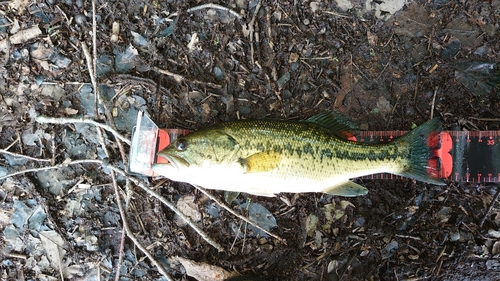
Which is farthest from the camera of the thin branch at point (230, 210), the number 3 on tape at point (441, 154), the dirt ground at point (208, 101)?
the dirt ground at point (208, 101)

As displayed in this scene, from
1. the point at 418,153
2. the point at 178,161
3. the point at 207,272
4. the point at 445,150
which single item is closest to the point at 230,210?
the point at 207,272

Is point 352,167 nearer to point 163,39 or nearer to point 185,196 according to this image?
point 185,196

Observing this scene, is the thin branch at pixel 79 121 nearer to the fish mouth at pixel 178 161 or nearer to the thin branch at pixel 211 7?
the fish mouth at pixel 178 161


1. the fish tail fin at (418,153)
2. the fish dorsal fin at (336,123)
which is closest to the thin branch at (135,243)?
the fish dorsal fin at (336,123)

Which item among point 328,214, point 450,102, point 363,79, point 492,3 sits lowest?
point 328,214

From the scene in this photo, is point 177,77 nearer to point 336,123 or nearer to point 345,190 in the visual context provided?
point 336,123

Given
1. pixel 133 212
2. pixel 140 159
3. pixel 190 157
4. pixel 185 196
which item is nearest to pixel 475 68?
pixel 190 157
